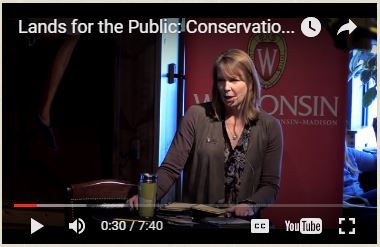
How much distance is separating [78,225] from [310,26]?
110cm

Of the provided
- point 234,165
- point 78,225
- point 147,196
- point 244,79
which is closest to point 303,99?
point 244,79

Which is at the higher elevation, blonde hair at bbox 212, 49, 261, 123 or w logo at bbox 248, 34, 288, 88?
w logo at bbox 248, 34, 288, 88

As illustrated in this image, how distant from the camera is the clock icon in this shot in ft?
6.41

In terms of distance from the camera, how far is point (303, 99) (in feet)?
7.02

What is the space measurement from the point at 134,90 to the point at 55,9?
0.50 metres

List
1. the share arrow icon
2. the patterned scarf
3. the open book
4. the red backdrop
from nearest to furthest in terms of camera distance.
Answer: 1. the open book
2. the patterned scarf
3. the share arrow icon
4. the red backdrop

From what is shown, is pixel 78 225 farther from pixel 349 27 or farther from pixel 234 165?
pixel 349 27

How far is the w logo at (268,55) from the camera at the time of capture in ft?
6.84

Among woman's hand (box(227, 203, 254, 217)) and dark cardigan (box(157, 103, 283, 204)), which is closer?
woman's hand (box(227, 203, 254, 217))

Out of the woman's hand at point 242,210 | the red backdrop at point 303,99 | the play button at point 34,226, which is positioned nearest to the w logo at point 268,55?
the red backdrop at point 303,99

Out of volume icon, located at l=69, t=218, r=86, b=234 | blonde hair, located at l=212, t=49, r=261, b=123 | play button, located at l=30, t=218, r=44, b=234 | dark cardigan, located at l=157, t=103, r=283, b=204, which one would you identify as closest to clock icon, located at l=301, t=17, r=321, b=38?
blonde hair, located at l=212, t=49, r=261, b=123

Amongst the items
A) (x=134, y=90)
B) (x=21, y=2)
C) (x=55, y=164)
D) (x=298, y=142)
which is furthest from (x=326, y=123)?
(x=21, y=2)

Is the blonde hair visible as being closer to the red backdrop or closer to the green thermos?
the red backdrop

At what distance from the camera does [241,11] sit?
1.95 metres
